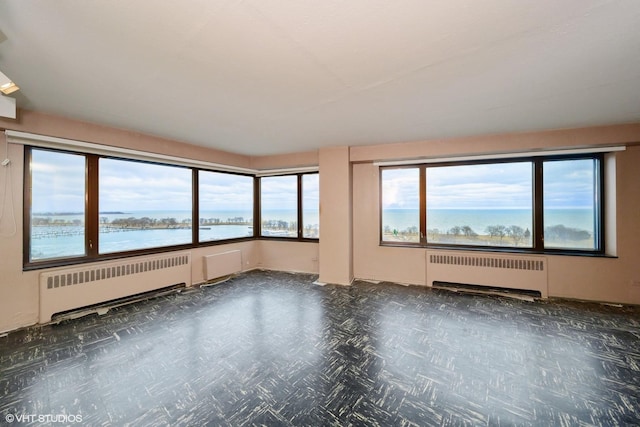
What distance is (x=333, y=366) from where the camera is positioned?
2.31m

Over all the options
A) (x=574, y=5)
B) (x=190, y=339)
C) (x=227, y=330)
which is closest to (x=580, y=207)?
(x=574, y=5)

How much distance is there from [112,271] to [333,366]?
3447mm

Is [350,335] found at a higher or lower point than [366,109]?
lower

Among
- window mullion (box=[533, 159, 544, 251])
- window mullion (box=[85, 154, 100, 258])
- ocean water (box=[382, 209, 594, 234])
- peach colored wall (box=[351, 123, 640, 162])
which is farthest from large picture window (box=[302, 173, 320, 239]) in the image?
window mullion (box=[533, 159, 544, 251])

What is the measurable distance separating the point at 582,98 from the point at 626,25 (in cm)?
137

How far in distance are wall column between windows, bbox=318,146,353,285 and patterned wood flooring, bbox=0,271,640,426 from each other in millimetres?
1178

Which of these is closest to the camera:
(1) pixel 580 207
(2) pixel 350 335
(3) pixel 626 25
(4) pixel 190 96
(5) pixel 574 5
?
(5) pixel 574 5

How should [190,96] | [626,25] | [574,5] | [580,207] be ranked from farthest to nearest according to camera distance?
[580,207]
[190,96]
[626,25]
[574,5]

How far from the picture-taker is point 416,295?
13.6 feet

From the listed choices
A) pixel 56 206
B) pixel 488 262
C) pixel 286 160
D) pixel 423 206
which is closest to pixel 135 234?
pixel 56 206

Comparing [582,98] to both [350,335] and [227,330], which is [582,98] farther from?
[227,330]

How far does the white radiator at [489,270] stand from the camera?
4.04m

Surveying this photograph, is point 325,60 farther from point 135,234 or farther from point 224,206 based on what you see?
point 224,206

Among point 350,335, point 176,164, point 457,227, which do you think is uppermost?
point 176,164
